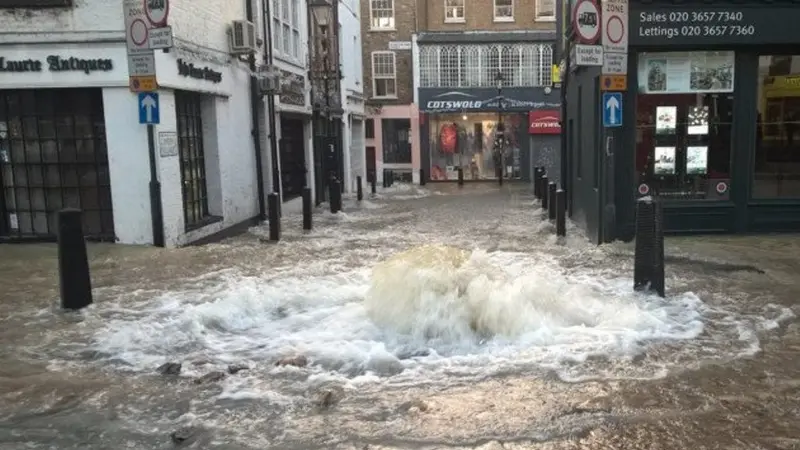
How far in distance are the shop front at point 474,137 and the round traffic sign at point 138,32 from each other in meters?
23.5

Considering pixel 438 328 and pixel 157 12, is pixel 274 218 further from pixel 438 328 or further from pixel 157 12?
pixel 438 328

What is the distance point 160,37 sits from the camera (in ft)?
32.7

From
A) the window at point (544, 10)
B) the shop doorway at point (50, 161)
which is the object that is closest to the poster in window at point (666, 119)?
the shop doorway at point (50, 161)

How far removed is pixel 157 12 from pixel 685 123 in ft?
27.5

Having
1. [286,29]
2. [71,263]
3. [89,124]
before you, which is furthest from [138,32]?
[286,29]

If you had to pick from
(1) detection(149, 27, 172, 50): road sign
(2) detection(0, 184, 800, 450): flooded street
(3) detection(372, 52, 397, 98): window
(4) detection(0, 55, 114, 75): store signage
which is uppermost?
(3) detection(372, 52, 397, 98): window

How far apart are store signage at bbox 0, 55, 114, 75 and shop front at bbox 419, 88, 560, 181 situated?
22895mm

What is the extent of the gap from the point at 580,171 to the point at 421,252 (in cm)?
755

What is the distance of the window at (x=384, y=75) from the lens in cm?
3344

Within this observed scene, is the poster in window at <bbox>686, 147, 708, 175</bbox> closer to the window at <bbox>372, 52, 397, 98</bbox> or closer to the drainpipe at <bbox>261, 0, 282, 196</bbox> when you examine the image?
the drainpipe at <bbox>261, 0, 282, 196</bbox>

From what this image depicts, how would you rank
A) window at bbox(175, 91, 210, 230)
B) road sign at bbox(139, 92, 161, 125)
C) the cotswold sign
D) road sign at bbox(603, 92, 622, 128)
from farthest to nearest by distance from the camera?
the cotswold sign
window at bbox(175, 91, 210, 230)
road sign at bbox(139, 92, 161, 125)
road sign at bbox(603, 92, 622, 128)

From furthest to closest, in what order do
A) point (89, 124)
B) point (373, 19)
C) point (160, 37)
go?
point (373, 19) → point (89, 124) → point (160, 37)

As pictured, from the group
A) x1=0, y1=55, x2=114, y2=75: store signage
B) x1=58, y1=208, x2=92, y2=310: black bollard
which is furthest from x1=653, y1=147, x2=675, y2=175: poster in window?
x1=0, y1=55, x2=114, y2=75: store signage

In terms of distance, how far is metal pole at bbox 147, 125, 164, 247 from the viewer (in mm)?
11203
